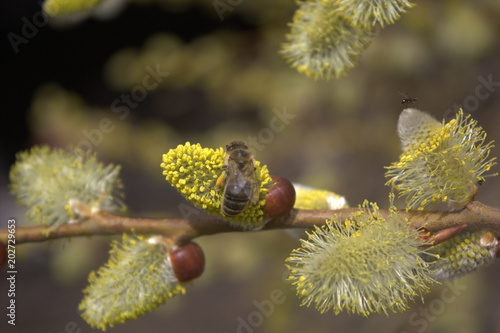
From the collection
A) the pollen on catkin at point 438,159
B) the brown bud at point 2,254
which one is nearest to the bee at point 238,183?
the pollen on catkin at point 438,159

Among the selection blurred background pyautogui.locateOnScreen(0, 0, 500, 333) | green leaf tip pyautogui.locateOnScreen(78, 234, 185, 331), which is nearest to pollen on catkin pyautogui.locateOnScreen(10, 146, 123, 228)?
green leaf tip pyautogui.locateOnScreen(78, 234, 185, 331)

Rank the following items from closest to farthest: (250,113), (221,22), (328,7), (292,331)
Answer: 1. (328,7)
2. (292,331)
3. (221,22)
4. (250,113)

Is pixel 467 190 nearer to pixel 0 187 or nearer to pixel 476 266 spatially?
pixel 476 266

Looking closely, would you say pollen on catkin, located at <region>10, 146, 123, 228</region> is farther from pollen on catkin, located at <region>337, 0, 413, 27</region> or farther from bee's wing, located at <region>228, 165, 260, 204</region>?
pollen on catkin, located at <region>337, 0, 413, 27</region>

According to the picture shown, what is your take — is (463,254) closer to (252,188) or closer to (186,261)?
(252,188)

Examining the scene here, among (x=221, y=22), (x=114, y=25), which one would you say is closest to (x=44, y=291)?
(x=114, y=25)

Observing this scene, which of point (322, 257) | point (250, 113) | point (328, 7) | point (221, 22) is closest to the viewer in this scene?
point (322, 257)

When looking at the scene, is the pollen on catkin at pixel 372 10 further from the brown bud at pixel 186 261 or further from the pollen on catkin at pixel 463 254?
the brown bud at pixel 186 261

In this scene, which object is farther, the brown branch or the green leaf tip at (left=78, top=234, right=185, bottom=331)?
the green leaf tip at (left=78, top=234, right=185, bottom=331)
